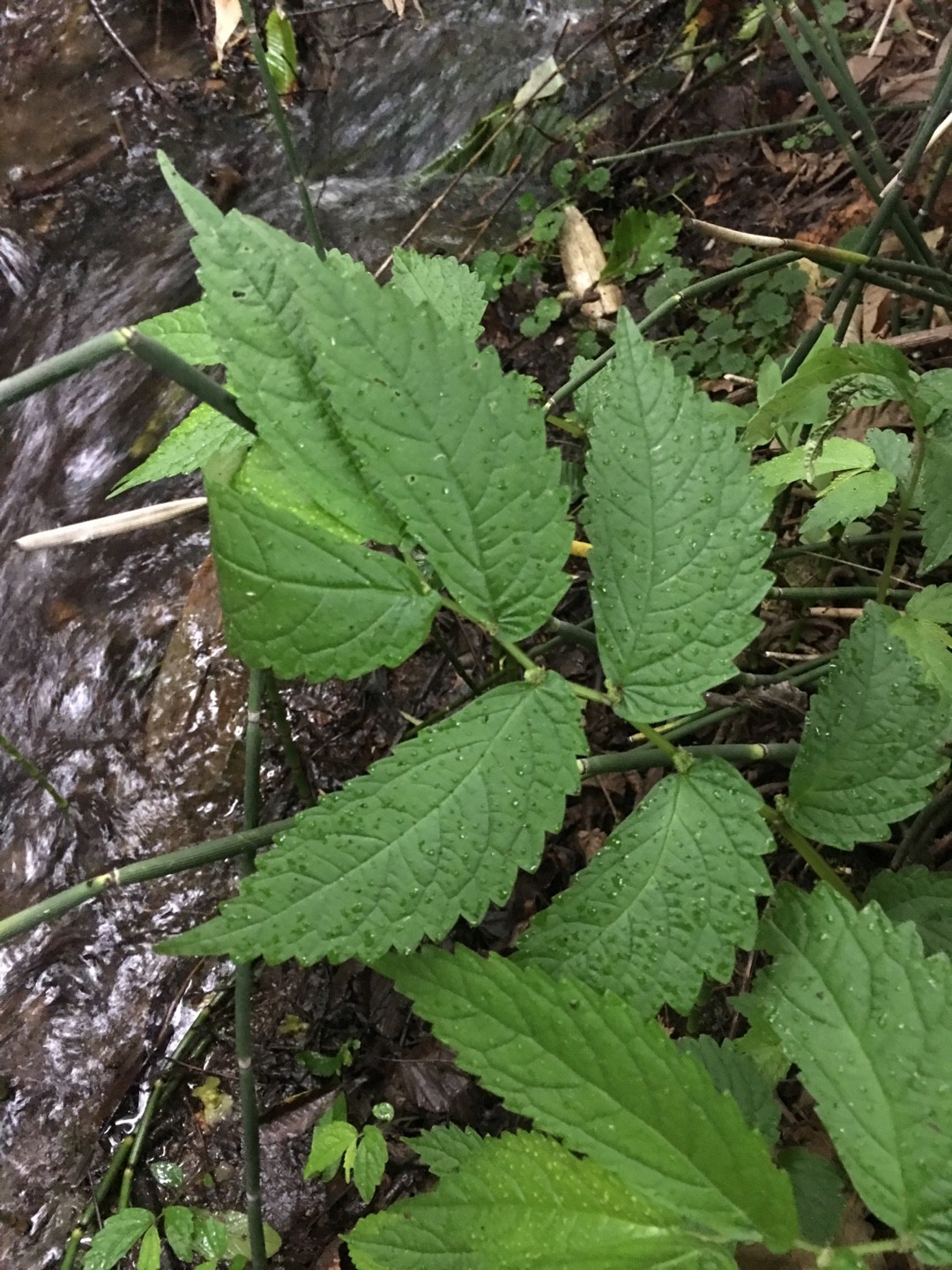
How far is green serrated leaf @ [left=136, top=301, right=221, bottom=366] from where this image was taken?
3.21 feet

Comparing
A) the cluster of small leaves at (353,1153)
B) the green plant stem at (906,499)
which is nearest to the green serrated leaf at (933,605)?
the green plant stem at (906,499)

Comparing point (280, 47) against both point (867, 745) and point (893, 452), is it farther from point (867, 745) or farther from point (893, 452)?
point (867, 745)

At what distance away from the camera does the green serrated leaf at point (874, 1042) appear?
2.13 ft

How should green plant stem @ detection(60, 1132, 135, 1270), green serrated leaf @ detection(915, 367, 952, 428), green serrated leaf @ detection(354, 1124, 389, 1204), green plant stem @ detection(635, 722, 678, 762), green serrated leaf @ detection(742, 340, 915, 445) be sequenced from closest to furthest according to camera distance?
green plant stem @ detection(635, 722, 678, 762)
green serrated leaf @ detection(742, 340, 915, 445)
green serrated leaf @ detection(915, 367, 952, 428)
green serrated leaf @ detection(354, 1124, 389, 1204)
green plant stem @ detection(60, 1132, 135, 1270)

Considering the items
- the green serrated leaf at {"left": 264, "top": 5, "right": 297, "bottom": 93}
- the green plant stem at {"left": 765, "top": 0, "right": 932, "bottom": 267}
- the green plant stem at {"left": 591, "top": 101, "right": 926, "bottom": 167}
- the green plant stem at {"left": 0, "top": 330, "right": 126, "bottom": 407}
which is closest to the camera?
the green plant stem at {"left": 0, "top": 330, "right": 126, "bottom": 407}

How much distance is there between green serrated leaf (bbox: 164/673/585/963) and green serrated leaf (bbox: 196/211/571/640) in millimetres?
140

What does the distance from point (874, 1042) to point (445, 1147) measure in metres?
0.66

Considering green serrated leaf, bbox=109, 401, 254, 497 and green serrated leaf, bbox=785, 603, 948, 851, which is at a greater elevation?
green serrated leaf, bbox=109, 401, 254, 497

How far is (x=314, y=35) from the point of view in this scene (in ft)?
14.0

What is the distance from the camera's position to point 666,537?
0.80 m

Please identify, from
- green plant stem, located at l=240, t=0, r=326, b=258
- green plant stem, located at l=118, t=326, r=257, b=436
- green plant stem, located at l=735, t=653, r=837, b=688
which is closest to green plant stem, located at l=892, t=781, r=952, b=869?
green plant stem, located at l=735, t=653, r=837, b=688

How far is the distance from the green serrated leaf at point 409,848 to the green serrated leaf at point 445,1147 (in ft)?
1.82

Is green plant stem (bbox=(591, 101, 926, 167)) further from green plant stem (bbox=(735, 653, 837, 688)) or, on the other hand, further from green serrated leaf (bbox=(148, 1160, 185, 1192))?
green serrated leaf (bbox=(148, 1160, 185, 1192))

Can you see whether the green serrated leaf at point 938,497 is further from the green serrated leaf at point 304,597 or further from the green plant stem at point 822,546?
the green serrated leaf at point 304,597
